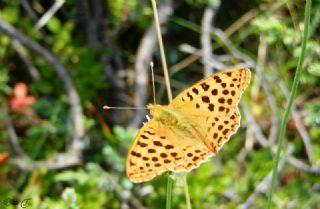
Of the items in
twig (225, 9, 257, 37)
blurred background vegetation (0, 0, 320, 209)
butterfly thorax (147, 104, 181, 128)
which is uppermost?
twig (225, 9, 257, 37)

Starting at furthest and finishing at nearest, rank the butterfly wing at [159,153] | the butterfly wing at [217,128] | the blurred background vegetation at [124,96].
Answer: the blurred background vegetation at [124,96] < the butterfly wing at [217,128] < the butterfly wing at [159,153]

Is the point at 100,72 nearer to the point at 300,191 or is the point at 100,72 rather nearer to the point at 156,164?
the point at 300,191

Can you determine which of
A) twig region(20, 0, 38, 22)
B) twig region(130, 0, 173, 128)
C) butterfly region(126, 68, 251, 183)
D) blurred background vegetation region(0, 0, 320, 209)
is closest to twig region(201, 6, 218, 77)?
blurred background vegetation region(0, 0, 320, 209)

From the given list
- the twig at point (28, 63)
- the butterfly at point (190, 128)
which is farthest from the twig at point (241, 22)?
the butterfly at point (190, 128)

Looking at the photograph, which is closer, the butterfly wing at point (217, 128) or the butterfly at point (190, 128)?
the butterfly at point (190, 128)

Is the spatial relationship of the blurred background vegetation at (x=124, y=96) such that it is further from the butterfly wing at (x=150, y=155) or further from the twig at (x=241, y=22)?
the butterfly wing at (x=150, y=155)

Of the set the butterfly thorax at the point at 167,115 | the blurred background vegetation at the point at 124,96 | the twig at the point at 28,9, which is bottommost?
the butterfly thorax at the point at 167,115

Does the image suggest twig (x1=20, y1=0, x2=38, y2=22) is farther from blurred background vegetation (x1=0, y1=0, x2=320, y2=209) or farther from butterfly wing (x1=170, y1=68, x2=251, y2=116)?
butterfly wing (x1=170, y1=68, x2=251, y2=116)
